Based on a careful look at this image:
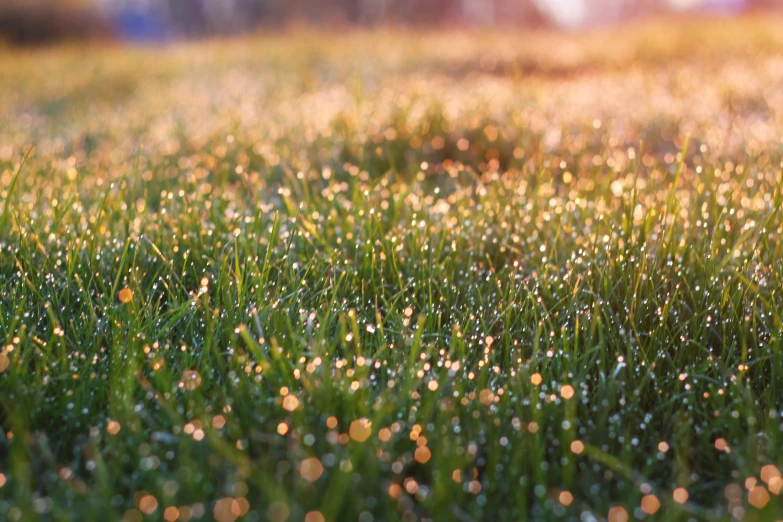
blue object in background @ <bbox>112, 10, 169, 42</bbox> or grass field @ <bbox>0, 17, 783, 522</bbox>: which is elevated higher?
grass field @ <bbox>0, 17, 783, 522</bbox>

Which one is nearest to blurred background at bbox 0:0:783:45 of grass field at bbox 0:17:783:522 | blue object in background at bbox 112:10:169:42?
blue object in background at bbox 112:10:169:42

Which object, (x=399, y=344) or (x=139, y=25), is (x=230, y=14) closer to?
(x=139, y=25)

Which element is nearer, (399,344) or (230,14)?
(399,344)

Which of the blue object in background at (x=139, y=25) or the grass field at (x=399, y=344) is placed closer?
the grass field at (x=399, y=344)

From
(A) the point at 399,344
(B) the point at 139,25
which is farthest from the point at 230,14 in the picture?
(A) the point at 399,344

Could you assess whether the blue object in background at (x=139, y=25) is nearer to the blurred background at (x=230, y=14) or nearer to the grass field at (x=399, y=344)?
the blurred background at (x=230, y=14)

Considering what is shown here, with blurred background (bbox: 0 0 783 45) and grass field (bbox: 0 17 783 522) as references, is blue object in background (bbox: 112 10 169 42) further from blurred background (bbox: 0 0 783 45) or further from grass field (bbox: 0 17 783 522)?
grass field (bbox: 0 17 783 522)

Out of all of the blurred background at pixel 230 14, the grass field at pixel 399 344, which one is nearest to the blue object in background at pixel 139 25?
the blurred background at pixel 230 14

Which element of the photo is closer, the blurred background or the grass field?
the grass field

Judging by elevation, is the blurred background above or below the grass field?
below
